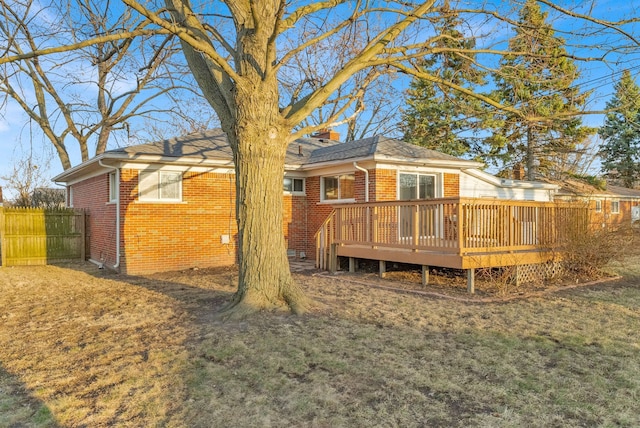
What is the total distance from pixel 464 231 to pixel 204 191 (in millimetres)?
7155

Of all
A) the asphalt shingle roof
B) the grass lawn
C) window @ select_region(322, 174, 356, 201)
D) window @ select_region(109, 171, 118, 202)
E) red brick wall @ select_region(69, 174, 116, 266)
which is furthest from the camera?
window @ select_region(322, 174, 356, 201)

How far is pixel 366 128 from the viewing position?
29.0 metres

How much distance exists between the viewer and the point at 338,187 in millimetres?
13109

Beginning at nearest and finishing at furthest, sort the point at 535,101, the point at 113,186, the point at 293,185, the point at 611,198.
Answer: the point at 535,101 < the point at 113,186 < the point at 293,185 < the point at 611,198

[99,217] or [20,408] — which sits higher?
[99,217]

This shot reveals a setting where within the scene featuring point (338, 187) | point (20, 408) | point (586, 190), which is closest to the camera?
point (20, 408)

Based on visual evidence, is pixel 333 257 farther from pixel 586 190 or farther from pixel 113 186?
pixel 586 190

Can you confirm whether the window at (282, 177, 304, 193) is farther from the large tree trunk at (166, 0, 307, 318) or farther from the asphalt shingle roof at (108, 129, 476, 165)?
the large tree trunk at (166, 0, 307, 318)

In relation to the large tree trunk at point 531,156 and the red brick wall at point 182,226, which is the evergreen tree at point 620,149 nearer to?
the large tree trunk at point 531,156

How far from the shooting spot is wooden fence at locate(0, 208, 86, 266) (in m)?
13.5

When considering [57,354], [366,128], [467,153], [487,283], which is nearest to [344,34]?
[487,283]

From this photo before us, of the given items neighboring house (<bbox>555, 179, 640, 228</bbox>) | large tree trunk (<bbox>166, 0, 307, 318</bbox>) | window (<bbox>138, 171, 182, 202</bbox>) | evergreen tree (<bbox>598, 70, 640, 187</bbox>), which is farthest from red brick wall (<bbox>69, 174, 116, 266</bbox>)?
evergreen tree (<bbox>598, 70, 640, 187</bbox>)

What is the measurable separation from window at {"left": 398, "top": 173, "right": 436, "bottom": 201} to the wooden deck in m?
2.22

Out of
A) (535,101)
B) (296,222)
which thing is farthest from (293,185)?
(535,101)
